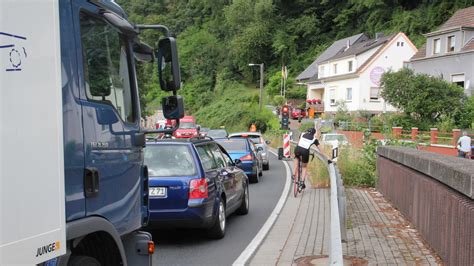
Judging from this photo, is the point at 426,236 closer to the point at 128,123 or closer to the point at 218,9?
the point at 128,123

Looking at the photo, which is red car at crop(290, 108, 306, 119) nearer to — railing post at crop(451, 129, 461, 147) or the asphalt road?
railing post at crop(451, 129, 461, 147)

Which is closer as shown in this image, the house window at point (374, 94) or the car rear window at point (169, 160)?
the car rear window at point (169, 160)

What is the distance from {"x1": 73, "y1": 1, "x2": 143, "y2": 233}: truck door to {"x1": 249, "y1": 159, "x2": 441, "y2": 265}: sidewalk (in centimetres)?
323

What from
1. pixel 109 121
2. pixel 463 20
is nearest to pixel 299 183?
pixel 109 121

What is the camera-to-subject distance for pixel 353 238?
7.98m

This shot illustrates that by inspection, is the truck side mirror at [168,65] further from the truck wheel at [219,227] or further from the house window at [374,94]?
the house window at [374,94]

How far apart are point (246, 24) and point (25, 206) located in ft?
305

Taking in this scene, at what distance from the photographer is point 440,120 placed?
38062 mm

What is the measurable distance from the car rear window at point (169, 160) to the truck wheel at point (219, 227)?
2.92 ft

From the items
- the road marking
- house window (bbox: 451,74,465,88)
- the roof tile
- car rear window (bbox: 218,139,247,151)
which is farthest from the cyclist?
house window (bbox: 451,74,465,88)

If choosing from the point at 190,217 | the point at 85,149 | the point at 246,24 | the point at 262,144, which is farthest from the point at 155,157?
the point at 246,24

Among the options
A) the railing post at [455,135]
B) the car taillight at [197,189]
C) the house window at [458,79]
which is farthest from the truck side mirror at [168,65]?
the house window at [458,79]

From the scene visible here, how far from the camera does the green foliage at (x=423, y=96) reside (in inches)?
1481

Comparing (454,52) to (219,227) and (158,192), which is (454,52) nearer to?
(219,227)
